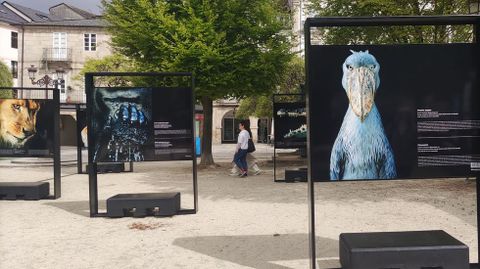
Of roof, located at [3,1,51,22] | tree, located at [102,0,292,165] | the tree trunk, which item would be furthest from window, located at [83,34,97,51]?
the tree trunk

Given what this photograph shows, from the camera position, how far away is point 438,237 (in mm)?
4824

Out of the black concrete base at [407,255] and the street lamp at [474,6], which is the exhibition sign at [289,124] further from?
the black concrete base at [407,255]

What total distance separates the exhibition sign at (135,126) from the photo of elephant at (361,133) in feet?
14.5

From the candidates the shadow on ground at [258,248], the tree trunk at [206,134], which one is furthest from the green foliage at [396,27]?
the shadow on ground at [258,248]

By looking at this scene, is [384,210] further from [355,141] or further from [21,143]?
[21,143]

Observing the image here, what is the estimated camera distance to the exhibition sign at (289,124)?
47.6 ft

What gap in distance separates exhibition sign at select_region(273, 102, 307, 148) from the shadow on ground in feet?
25.3

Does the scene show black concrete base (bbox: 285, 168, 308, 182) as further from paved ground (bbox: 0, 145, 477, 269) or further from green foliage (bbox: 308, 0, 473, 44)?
green foliage (bbox: 308, 0, 473, 44)

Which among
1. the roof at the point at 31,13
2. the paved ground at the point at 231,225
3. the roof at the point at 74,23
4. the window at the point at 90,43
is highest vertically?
the roof at the point at 31,13

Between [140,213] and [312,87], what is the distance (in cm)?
506

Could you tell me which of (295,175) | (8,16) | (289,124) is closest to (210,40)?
(289,124)

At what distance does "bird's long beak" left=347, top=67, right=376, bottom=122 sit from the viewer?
15.1 feet

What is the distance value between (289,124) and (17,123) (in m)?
7.55

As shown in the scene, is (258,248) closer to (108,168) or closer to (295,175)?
(295,175)
